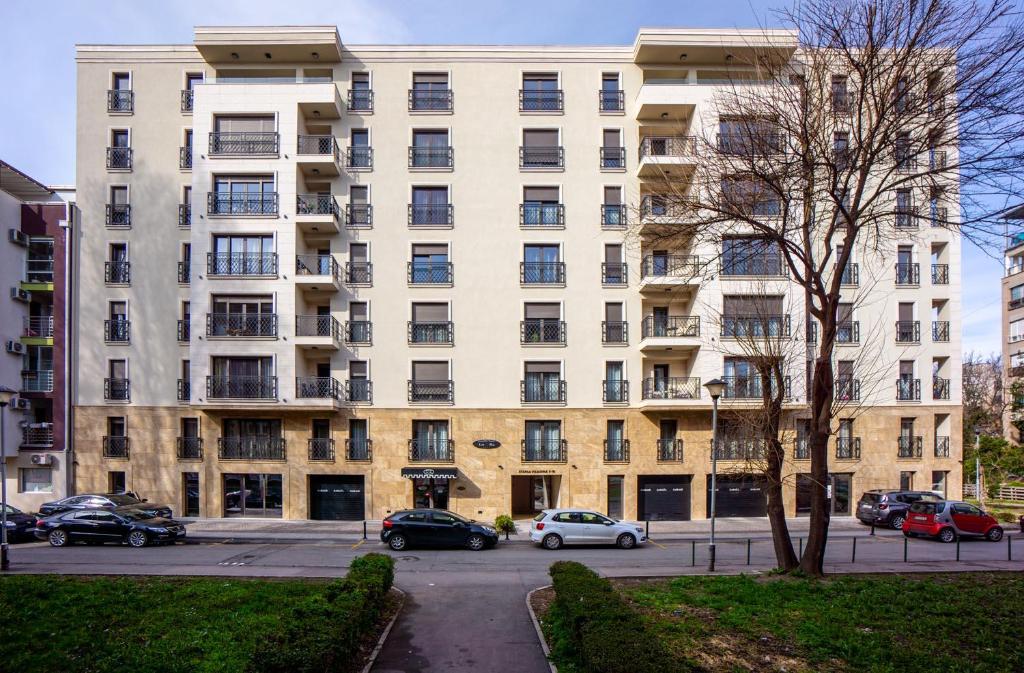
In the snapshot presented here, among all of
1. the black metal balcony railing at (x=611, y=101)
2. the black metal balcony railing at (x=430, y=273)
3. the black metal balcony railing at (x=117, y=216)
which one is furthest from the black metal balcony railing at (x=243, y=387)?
the black metal balcony railing at (x=611, y=101)

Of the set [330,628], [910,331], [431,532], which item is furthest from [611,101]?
[330,628]

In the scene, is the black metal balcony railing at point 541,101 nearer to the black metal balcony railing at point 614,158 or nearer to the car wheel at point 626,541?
the black metal balcony railing at point 614,158

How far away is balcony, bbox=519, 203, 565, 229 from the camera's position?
2848 cm

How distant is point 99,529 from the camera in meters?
20.5

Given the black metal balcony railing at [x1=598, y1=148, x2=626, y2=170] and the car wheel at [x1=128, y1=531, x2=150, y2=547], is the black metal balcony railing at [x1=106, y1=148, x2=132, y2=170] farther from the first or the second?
the black metal balcony railing at [x1=598, y1=148, x2=626, y2=170]

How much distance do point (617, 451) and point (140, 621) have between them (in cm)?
2077

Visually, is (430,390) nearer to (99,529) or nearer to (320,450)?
(320,450)

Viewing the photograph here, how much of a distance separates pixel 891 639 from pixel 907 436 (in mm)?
23740

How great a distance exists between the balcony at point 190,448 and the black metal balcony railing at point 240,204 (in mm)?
10442

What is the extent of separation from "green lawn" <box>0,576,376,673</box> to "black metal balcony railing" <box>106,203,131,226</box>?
64.2ft

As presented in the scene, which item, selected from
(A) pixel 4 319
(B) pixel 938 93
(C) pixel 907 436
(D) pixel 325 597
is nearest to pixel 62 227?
(A) pixel 4 319

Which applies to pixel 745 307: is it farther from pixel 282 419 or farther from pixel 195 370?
pixel 195 370

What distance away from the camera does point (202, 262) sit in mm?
26891

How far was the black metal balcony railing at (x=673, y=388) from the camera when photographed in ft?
89.5
